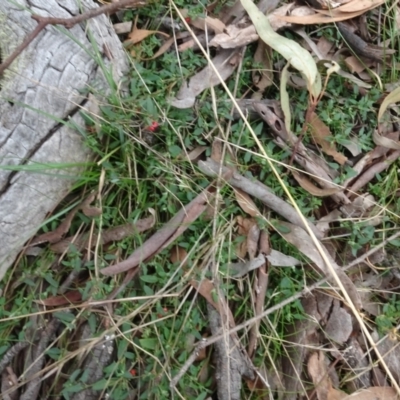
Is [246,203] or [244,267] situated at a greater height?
[246,203]

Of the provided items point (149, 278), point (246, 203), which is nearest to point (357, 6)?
point (246, 203)

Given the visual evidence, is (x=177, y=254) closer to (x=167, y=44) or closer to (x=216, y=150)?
(x=216, y=150)

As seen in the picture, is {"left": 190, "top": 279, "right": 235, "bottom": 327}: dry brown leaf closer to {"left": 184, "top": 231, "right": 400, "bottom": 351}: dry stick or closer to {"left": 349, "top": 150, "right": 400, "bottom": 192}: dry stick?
{"left": 184, "top": 231, "right": 400, "bottom": 351}: dry stick

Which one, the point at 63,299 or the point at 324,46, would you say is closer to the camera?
the point at 63,299

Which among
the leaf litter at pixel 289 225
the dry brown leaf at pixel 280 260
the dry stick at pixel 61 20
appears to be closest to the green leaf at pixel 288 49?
the leaf litter at pixel 289 225

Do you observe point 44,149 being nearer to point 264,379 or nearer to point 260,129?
point 260,129

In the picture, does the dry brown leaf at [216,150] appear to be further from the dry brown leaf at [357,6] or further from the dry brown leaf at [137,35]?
the dry brown leaf at [357,6]

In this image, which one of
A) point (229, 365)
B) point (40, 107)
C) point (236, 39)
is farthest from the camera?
point (236, 39)

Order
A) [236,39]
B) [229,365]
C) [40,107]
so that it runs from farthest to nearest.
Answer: [236,39] → [229,365] → [40,107]

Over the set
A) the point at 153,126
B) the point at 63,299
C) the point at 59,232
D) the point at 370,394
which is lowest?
the point at 370,394
